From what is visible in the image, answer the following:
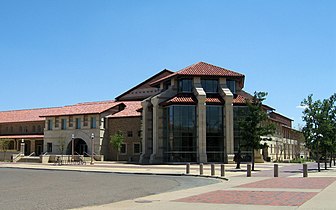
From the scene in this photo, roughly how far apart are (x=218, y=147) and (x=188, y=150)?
3.94m

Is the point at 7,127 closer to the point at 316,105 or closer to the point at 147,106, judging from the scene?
the point at 147,106

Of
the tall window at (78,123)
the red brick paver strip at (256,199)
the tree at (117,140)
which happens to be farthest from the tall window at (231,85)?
the red brick paver strip at (256,199)

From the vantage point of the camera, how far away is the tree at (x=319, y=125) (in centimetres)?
3856

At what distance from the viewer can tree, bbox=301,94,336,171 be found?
38.6m

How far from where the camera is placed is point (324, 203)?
12.9 m

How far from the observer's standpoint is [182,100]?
55.2 m

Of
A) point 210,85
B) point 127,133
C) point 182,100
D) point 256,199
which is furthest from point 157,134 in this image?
point 256,199

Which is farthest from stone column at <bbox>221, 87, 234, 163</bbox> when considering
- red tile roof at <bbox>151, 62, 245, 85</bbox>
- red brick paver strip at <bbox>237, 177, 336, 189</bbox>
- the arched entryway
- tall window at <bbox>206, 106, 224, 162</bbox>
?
red brick paver strip at <bbox>237, 177, 336, 189</bbox>

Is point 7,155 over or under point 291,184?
under

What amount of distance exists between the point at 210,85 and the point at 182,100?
5.32 meters

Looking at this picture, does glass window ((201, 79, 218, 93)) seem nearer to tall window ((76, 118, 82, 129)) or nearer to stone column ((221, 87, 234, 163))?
stone column ((221, 87, 234, 163))

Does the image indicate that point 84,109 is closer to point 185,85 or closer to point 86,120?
point 86,120

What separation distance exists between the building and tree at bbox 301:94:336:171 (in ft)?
20.6

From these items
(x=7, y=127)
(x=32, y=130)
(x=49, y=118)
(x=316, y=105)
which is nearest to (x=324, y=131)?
(x=316, y=105)
